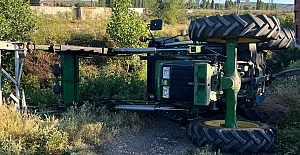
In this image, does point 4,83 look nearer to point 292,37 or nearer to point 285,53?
point 292,37

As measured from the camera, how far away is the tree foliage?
56.2 feet

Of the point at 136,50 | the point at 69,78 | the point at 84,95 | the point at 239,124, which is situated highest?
the point at 136,50

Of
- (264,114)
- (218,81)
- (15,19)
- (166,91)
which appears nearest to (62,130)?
(166,91)

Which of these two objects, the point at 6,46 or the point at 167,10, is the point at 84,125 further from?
the point at 167,10

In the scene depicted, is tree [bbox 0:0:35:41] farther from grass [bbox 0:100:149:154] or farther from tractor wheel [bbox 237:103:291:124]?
tractor wheel [bbox 237:103:291:124]

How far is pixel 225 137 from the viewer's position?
5984 millimetres

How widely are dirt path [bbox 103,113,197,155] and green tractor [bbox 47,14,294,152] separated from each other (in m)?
0.39

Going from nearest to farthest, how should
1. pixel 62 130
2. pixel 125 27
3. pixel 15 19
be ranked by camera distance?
pixel 62 130 → pixel 15 19 → pixel 125 27

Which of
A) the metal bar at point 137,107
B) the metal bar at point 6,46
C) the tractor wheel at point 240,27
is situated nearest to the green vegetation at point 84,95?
the metal bar at point 137,107

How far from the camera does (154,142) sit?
23.0 feet

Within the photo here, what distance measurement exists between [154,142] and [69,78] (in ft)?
7.53

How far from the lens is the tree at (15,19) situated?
599 inches

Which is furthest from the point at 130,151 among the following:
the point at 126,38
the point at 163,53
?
the point at 126,38

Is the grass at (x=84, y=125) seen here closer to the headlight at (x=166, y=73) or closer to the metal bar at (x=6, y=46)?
the metal bar at (x=6, y=46)
